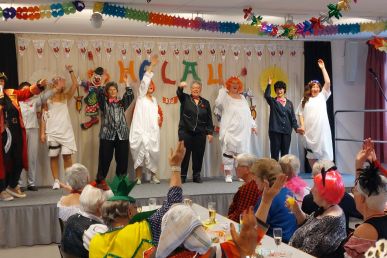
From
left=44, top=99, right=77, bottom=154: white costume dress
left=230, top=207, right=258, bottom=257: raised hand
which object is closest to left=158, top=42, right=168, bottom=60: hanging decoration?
left=44, top=99, right=77, bottom=154: white costume dress

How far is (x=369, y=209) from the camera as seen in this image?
2859 millimetres

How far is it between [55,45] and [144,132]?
5.69 feet

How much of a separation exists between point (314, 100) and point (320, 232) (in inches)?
208

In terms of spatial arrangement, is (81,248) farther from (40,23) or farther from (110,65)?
(110,65)

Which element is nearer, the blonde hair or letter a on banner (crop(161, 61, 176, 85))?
the blonde hair

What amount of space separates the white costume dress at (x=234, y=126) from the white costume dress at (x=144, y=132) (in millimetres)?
955

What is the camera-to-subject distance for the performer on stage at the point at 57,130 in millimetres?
7531

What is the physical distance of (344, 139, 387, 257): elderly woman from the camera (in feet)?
9.05

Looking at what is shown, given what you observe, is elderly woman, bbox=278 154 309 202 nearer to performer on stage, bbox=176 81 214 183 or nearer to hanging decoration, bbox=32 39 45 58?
performer on stage, bbox=176 81 214 183

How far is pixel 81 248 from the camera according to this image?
338 centimetres

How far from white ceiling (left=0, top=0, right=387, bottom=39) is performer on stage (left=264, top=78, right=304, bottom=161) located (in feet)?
3.76

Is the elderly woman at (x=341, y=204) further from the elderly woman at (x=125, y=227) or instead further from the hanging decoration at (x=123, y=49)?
the hanging decoration at (x=123, y=49)

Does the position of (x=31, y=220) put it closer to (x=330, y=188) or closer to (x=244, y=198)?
(x=244, y=198)

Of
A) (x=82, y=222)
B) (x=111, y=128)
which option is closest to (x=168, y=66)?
(x=111, y=128)
